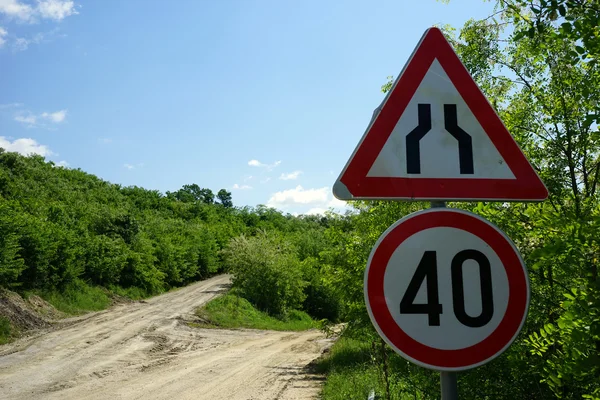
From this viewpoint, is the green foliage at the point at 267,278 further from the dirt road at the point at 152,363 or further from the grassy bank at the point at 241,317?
the dirt road at the point at 152,363

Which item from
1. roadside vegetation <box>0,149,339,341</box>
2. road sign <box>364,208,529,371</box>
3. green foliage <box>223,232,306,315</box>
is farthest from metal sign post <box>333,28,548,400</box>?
green foliage <box>223,232,306,315</box>

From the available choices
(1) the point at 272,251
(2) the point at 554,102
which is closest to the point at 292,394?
(2) the point at 554,102

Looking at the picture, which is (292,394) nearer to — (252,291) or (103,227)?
(252,291)

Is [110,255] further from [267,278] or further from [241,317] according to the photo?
[267,278]

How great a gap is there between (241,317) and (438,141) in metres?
27.5

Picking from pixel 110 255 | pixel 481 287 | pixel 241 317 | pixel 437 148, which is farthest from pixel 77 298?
pixel 481 287

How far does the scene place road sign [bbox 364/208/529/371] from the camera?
154 cm

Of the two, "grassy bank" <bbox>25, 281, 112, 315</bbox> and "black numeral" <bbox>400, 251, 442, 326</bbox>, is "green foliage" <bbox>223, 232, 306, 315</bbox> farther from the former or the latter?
"black numeral" <bbox>400, 251, 442, 326</bbox>

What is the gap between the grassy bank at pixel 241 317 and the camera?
25.5 m

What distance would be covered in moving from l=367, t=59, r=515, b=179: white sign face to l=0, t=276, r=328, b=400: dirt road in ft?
30.2

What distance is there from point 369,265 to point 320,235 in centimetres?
4812

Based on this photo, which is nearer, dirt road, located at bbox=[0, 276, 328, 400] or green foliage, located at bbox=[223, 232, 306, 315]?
A: dirt road, located at bbox=[0, 276, 328, 400]

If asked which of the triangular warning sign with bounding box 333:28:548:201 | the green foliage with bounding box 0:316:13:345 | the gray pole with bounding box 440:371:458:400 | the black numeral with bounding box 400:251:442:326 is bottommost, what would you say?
the green foliage with bounding box 0:316:13:345

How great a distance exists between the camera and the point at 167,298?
3100 centimetres
